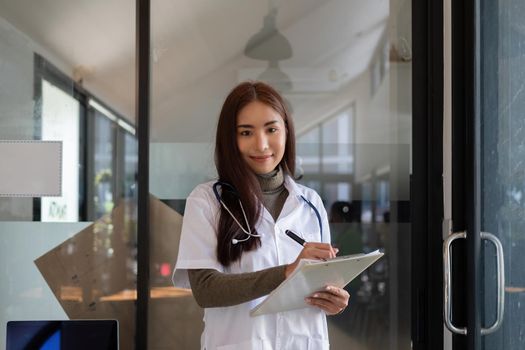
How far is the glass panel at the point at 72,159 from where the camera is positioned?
2.86 m

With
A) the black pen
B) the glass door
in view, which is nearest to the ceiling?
the glass door

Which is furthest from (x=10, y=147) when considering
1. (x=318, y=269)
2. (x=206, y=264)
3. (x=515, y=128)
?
(x=515, y=128)

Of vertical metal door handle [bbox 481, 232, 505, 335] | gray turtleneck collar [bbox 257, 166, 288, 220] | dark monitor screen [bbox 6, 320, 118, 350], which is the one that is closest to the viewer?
gray turtleneck collar [bbox 257, 166, 288, 220]

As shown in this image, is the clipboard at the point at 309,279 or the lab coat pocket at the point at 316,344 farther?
the lab coat pocket at the point at 316,344

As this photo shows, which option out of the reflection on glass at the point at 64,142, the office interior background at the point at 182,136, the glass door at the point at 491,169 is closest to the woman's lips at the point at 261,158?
the glass door at the point at 491,169

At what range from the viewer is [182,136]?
9.36ft

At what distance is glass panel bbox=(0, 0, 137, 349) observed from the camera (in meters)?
2.86

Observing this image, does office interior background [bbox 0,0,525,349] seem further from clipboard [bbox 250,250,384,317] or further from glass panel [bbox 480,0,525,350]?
clipboard [bbox 250,250,384,317]

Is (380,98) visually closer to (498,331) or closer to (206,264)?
(498,331)

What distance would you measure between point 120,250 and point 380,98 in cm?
134

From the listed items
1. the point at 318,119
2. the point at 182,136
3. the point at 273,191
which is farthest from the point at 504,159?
the point at 182,136

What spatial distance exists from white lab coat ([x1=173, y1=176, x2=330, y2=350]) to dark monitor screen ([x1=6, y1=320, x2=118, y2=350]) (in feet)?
2.51

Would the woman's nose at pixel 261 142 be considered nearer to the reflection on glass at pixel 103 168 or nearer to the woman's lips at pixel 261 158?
the woman's lips at pixel 261 158

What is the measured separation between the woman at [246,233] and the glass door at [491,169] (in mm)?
851
